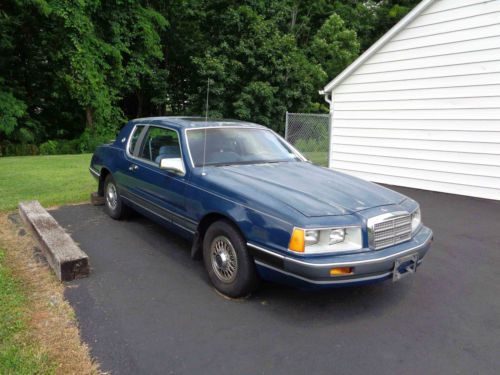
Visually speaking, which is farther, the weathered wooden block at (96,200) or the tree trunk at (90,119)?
the tree trunk at (90,119)

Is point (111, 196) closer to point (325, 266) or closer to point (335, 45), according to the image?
point (325, 266)

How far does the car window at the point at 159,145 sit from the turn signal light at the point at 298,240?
6.41ft

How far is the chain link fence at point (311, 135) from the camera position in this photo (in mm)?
12539

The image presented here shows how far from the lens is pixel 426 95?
9.16 metres

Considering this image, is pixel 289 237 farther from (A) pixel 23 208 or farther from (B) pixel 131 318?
(A) pixel 23 208

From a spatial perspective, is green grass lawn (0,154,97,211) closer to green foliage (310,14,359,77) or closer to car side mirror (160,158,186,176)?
car side mirror (160,158,186,176)

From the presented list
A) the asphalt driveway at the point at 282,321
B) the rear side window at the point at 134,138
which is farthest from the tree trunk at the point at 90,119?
the asphalt driveway at the point at 282,321

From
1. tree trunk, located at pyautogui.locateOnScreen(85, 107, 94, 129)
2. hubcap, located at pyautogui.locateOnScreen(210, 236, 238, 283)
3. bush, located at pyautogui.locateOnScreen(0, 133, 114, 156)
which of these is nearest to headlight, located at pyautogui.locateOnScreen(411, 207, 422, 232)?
hubcap, located at pyautogui.locateOnScreen(210, 236, 238, 283)

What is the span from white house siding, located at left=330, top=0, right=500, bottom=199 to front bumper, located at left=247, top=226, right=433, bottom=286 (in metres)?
6.22

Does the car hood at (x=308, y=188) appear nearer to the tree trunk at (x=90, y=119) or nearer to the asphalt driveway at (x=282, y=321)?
the asphalt driveway at (x=282, y=321)

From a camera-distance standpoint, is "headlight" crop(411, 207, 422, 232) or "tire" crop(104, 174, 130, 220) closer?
"headlight" crop(411, 207, 422, 232)

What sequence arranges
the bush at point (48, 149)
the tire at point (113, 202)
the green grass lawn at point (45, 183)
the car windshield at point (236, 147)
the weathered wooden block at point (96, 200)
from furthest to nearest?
the bush at point (48, 149)
the green grass lawn at point (45, 183)
the weathered wooden block at point (96, 200)
the tire at point (113, 202)
the car windshield at point (236, 147)

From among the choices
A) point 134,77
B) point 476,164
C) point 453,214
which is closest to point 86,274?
point 453,214

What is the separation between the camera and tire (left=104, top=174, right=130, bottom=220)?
591 centimetres
